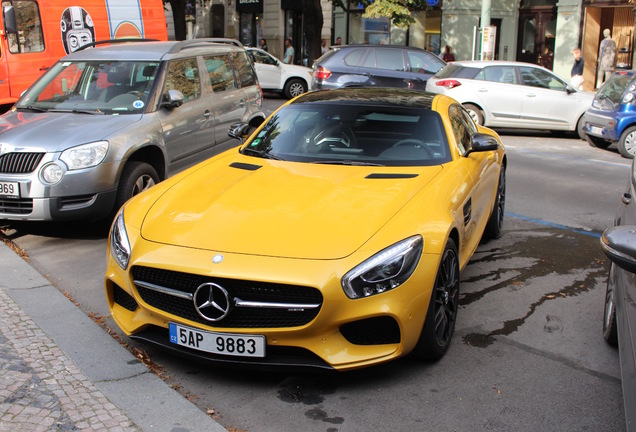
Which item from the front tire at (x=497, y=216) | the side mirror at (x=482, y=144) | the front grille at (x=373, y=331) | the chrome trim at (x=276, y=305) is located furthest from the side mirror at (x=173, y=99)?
the front grille at (x=373, y=331)

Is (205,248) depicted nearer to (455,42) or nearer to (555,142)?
(555,142)

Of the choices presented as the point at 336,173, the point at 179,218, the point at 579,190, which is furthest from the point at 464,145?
the point at 579,190

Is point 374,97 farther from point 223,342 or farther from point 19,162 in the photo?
point 19,162

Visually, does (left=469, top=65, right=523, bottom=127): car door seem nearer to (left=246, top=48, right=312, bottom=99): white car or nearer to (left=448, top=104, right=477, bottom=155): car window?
(left=246, top=48, right=312, bottom=99): white car

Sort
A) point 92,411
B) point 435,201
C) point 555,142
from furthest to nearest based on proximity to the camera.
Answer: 1. point 555,142
2. point 435,201
3. point 92,411

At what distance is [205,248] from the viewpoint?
3.98m

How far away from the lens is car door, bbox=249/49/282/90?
22.5 meters

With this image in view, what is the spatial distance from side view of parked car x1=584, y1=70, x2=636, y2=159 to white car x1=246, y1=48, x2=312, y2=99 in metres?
10.4

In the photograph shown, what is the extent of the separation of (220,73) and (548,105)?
877 cm

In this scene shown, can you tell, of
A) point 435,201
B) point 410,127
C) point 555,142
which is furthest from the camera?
point 555,142

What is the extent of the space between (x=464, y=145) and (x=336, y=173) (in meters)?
1.36

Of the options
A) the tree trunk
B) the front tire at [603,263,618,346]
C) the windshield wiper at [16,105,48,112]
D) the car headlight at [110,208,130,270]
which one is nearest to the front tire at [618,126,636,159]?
the front tire at [603,263,618,346]

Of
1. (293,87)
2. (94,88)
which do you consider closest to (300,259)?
(94,88)

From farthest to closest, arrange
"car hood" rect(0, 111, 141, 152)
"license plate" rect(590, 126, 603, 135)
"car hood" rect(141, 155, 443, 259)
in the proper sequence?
"license plate" rect(590, 126, 603, 135)
"car hood" rect(0, 111, 141, 152)
"car hood" rect(141, 155, 443, 259)
